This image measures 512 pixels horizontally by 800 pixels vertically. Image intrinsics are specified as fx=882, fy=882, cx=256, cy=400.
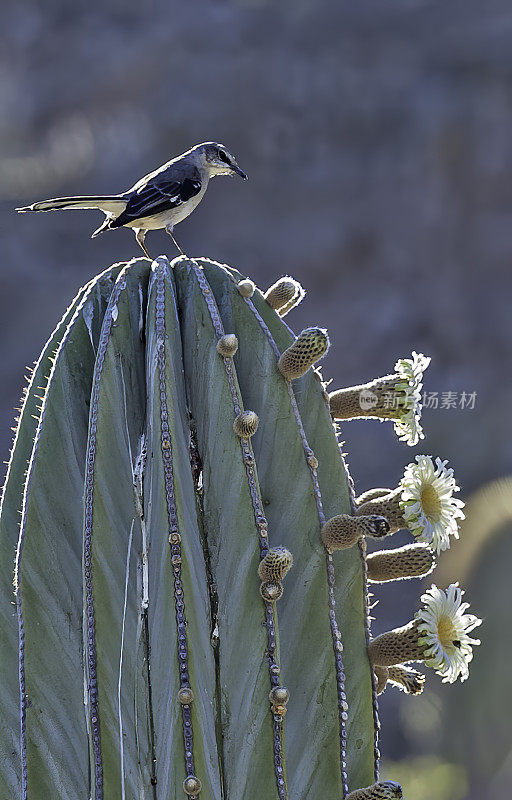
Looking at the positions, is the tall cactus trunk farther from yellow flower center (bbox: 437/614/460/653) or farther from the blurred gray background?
the blurred gray background

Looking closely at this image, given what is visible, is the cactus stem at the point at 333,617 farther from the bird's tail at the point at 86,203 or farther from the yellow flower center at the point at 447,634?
the bird's tail at the point at 86,203

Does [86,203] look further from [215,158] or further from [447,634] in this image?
[447,634]

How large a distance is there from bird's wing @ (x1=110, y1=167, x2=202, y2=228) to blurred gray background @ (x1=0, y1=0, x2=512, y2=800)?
207cm

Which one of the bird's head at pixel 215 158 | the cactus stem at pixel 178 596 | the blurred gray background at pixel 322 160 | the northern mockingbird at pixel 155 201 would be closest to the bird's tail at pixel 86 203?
the northern mockingbird at pixel 155 201

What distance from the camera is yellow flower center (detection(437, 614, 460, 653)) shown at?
988 mm

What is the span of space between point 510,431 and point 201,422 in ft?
9.53

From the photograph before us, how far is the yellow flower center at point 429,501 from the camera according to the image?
102 centimetres

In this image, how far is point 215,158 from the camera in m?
1.80

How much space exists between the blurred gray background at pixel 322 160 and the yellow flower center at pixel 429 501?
2.61m

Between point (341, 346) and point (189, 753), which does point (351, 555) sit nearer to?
point (189, 753)

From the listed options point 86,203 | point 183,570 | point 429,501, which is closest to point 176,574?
point 183,570

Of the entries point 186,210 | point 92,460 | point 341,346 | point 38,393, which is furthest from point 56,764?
point 341,346

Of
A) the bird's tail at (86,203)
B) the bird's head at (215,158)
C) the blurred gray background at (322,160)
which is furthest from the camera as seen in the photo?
the blurred gray background at (322,160)

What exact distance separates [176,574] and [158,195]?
0.87 metres
